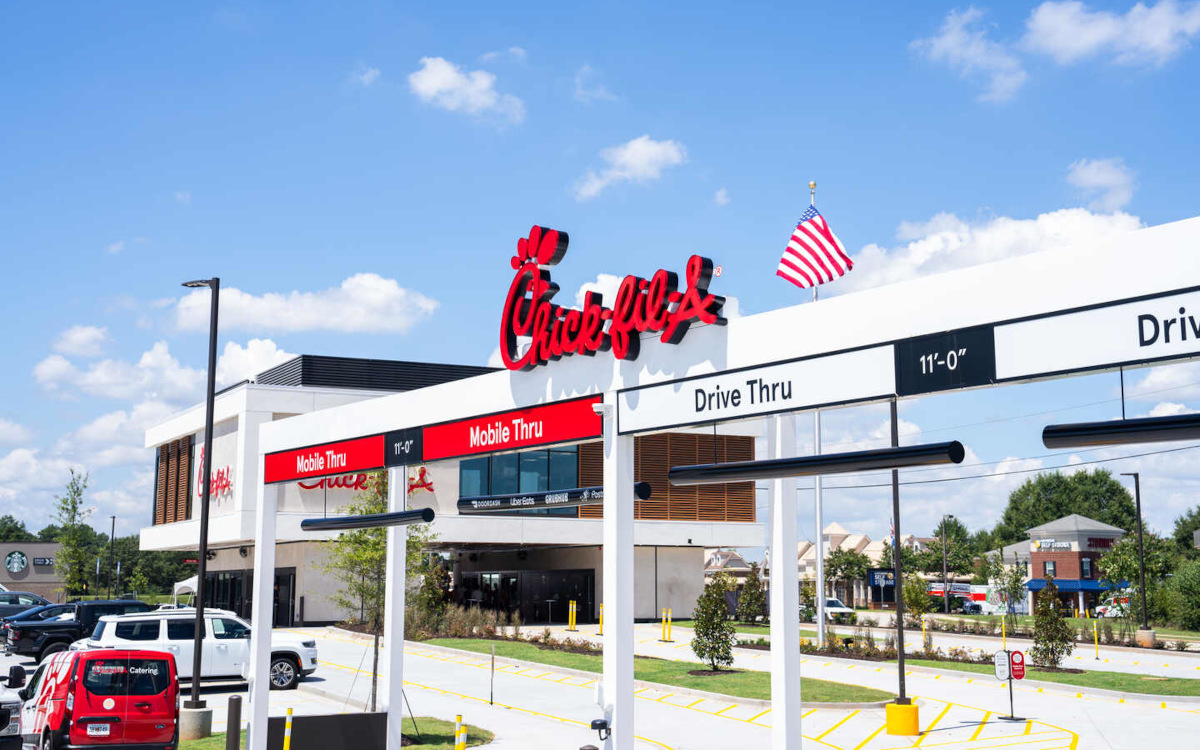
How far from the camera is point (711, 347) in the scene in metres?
11.1

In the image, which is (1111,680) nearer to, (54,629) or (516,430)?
(516,430)

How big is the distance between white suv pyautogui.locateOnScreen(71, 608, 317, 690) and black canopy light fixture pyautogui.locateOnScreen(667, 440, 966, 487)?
1885 cm

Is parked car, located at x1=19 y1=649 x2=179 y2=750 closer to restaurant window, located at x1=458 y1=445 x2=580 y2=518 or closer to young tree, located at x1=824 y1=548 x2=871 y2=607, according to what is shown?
restaurant window, located at x1=458 y1=445 x2=580 y2=518

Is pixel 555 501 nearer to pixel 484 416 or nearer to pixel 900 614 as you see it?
pixel 484 416

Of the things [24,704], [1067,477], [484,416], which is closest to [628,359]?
[484,416]

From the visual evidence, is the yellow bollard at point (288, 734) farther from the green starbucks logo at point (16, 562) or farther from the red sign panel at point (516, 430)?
the green starbucks logo at point (16, 562)

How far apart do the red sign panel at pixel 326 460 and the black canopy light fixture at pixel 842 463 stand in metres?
6.55

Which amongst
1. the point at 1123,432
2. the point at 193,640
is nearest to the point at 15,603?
the point at 193,640

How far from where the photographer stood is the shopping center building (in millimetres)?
47406

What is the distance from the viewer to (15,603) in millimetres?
46625

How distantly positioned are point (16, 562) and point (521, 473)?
54.1 m

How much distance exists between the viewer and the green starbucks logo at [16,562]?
277ft

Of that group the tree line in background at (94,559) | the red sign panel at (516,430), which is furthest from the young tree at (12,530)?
Result: the red sign panel at (516,430)

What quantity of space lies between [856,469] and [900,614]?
16.2 metres
